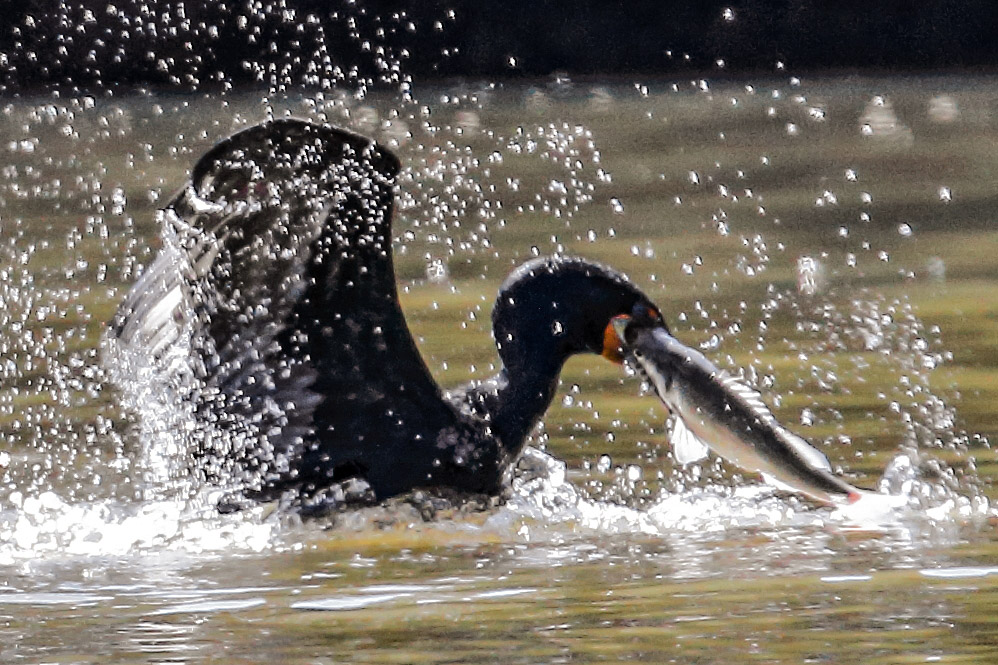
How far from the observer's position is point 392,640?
5.36 metres

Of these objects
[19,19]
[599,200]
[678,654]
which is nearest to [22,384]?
[678,654]

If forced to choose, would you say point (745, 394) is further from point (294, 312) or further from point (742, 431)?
point (294, 312)

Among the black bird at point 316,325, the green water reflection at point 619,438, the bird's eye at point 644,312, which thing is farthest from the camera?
the bird's eye at point 644,312

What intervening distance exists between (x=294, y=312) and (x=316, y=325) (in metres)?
0.07

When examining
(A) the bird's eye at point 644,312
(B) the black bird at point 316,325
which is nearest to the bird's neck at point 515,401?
(B) the black bird at point 316,325

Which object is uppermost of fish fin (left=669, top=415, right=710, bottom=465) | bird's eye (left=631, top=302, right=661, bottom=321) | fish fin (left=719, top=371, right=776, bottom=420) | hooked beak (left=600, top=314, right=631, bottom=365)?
bird's eye (left=631, top=302, right=661, bottom=321)

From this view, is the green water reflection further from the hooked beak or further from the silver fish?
the hooked beak

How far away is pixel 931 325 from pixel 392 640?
5.11 meters

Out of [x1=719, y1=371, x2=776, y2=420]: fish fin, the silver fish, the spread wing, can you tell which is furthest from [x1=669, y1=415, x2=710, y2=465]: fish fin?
the spread wing

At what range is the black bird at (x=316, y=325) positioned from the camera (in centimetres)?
643

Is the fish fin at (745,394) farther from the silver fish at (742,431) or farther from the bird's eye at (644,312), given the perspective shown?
the bird's eye at (644,312)

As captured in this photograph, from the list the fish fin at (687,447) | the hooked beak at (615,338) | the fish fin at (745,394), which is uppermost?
the hooked beak at (615,338)

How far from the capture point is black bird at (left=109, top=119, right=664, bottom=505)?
6.43 metres

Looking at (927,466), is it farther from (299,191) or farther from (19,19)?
(19,19)
